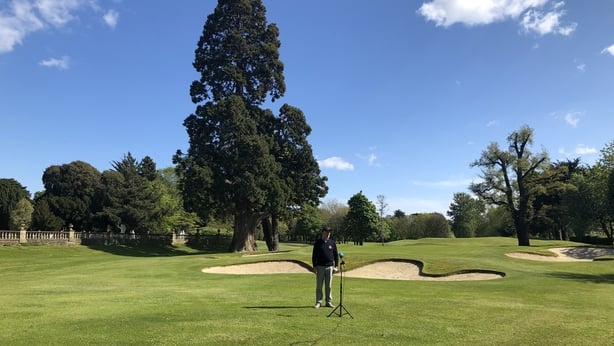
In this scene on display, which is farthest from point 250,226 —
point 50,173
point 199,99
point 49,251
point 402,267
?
→ point 50,173

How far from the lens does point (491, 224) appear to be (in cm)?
10869

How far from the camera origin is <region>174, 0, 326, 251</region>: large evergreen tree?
4344 cm

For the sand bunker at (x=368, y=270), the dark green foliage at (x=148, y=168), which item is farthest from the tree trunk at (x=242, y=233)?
the dark green foliage at (x=148, y=168)

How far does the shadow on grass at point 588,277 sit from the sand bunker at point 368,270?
122 inches

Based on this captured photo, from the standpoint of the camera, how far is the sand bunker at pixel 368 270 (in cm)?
2500

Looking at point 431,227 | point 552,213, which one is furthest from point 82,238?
point 431,227

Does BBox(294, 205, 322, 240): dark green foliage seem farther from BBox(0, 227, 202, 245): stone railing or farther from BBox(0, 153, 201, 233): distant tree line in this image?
BBox(0, 227, 202, 245): stone railing

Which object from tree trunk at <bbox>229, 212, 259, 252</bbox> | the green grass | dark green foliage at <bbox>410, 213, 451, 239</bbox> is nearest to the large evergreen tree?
tree trunk at <bbox>229, 212, 259, 252</bbox>

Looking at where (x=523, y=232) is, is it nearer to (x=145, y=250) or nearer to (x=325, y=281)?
(x=145, y=250)

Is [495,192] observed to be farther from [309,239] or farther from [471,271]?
[309,239]

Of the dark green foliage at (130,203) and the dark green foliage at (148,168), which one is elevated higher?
the dark green foliage at (148,168)

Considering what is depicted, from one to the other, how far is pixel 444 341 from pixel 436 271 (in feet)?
58.9

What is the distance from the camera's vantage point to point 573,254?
130ft

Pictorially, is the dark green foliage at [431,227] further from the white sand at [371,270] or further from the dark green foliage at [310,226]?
the white sand at [371,270]
